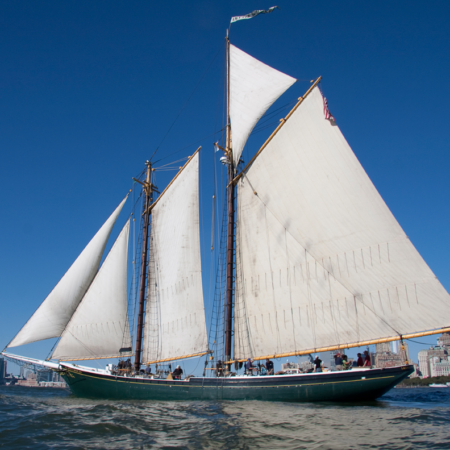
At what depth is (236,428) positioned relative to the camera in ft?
47.4

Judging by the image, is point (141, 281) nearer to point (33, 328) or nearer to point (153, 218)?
point (153, 218)

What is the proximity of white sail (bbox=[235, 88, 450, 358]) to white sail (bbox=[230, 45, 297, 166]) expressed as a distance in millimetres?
4375

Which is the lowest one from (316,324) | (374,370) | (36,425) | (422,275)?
(36,425)

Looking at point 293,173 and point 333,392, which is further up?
point 293,173

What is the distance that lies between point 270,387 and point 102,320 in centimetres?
1671

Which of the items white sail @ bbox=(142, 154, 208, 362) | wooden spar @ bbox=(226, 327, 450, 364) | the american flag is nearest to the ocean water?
wooden spar @ bbox=(226, 327, 450, 364)

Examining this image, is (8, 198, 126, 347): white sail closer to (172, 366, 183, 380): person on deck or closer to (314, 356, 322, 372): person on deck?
(172, 366, 183, 380): person on deck

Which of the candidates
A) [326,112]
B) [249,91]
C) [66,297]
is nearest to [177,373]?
[66,297]

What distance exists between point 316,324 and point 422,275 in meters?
6.68

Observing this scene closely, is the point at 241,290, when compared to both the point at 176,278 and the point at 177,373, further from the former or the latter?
the point at 177,373

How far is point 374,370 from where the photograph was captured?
67.4 ft

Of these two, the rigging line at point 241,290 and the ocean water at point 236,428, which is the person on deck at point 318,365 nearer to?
the ocean water at point 236,428

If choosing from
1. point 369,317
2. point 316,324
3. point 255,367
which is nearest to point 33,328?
point 255,367

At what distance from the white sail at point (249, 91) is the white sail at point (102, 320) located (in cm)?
1436
